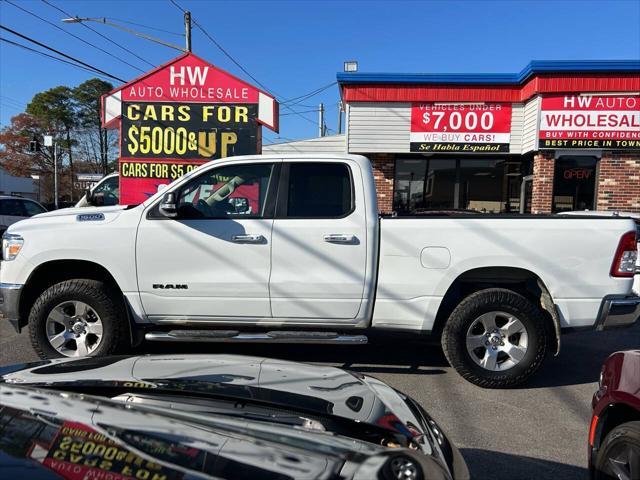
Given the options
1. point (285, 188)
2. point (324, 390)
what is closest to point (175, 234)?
point (285, 188)

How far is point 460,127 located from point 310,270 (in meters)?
9.87

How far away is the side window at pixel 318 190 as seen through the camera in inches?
185

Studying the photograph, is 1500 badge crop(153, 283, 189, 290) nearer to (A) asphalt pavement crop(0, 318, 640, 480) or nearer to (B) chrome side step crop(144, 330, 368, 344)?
(B) chrome side step crop(144, 330, 368, 344)

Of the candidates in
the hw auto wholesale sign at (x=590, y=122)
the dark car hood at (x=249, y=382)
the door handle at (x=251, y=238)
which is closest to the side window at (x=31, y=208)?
the door handle at (x=251, y=238)

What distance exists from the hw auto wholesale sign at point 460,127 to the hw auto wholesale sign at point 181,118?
16.6 feet

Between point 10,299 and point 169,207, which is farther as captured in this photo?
point 10,299

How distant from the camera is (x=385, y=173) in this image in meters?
13.7

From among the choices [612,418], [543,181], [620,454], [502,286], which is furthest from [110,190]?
[620,454]

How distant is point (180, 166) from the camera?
973cm

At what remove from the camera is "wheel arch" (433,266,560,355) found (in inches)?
180

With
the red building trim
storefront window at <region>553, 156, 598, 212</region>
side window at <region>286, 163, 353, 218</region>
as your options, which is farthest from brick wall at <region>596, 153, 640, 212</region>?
side window at <region>286, 163, 353, 218</region>

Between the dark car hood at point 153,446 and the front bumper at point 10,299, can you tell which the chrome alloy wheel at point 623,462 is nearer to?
the dark car hood at point 153,446

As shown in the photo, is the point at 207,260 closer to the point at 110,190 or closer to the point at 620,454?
the point at 620,454

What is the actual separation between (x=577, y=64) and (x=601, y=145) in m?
2.00
